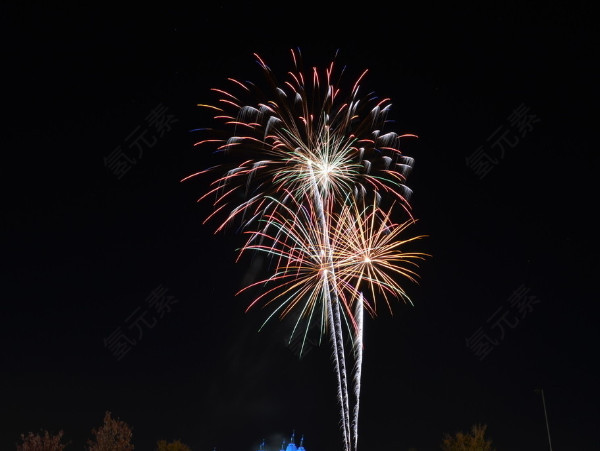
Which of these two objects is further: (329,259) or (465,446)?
(465,446)

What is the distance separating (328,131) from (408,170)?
3.92 metres

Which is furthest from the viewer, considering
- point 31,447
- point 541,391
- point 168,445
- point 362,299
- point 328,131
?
point 168,445

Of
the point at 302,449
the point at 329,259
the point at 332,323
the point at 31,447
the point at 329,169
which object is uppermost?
the point at 302,449

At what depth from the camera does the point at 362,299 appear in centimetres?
2845

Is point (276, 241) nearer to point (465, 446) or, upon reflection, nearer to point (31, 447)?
point (31, 447)

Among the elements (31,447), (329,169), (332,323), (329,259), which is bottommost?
(31,447)

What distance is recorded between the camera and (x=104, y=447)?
116ft

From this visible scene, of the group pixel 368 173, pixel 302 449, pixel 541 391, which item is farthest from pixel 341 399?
pixel 302 449

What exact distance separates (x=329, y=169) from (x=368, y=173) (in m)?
1.71

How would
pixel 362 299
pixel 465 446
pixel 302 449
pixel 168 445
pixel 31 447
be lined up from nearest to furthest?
pixel 362 299, pixel 31 447, pixel 465 446, pixel 168 445, pixel 302 449

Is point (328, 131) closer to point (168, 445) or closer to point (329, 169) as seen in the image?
point (329, 169)

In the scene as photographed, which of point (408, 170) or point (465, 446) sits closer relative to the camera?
point (408, 170)

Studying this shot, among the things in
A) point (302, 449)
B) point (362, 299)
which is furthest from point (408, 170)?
point (302, 449)

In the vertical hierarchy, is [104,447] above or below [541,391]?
below
